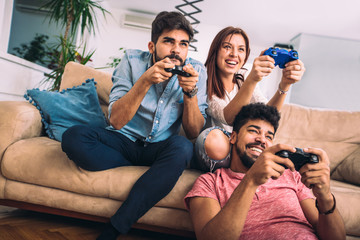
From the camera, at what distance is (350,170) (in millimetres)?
1805

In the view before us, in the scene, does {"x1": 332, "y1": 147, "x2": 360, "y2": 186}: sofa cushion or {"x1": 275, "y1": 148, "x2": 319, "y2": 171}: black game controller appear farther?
{"x1": 332, "y1": 147, "x2": 360, "y2": 186}: sofa cushion

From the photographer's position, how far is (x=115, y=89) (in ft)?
4.80

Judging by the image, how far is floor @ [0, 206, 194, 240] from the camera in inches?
48.2

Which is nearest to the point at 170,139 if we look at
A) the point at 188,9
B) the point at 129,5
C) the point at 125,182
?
the point at 125,182

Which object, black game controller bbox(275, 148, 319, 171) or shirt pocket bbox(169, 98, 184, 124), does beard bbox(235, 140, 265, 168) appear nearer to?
black game controller bbox(275, 148, 319, 171)

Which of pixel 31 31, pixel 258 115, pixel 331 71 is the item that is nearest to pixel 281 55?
pixel 258 115

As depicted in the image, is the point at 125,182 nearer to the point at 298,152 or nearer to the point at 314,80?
the point at 298,152

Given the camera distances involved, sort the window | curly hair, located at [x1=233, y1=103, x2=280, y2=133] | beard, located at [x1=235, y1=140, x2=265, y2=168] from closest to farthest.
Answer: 1. beard, located at [x1=235, y1=140, x2=265, y2=168]
2. curly hair, located at [x1=233, y1=103, x2=280, y2=133]
3. the window

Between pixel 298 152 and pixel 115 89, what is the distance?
0.97 meters

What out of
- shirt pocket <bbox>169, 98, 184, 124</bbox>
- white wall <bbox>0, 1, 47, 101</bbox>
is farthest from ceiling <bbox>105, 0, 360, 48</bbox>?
shirt pocket <bbox>169, 98, 184, 124</bbox>

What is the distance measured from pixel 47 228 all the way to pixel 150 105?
775 mm

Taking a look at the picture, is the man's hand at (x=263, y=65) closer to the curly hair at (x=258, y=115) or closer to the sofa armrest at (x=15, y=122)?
the curly hair at (x=258, y=115)

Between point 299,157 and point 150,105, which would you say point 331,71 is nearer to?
point 150,105

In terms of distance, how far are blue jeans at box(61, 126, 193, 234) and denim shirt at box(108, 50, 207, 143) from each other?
80mm
